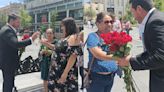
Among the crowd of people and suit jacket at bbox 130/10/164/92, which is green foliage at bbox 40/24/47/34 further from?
suit jacket at bbox 130/10/164/92

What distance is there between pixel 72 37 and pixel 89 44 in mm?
302

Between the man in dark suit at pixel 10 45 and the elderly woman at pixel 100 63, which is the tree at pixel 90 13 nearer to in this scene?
the man in dark suit at pixel 10 45

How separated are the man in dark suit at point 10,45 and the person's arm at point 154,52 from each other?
292 cm

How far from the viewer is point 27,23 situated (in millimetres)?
5754

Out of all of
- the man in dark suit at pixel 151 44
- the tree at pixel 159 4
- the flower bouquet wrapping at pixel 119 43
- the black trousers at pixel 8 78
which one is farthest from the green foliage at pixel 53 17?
the man in dark suit at pixel 151 44

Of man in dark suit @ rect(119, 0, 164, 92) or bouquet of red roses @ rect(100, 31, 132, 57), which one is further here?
bouquet of red roses @ rect(100, 31, 132, 57)

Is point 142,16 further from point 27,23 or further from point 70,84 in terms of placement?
point 27,23

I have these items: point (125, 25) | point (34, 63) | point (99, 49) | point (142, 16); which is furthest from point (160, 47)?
point (34, 63)

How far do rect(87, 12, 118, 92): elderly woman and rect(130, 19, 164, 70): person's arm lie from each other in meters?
1.03

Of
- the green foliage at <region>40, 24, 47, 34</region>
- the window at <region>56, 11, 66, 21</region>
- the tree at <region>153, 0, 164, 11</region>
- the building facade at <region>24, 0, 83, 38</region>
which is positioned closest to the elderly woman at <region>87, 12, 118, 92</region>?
the tree at <region>153, 0, 164, 11</region>

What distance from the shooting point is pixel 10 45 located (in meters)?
5.54

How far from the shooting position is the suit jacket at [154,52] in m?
2.70

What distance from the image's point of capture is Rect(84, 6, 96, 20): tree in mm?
5041

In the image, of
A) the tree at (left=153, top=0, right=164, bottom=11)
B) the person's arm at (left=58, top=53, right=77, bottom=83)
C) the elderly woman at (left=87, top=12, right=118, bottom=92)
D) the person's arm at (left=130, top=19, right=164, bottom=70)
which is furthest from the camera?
the tree at (left=153, top=0, right=164, bottom=11)
